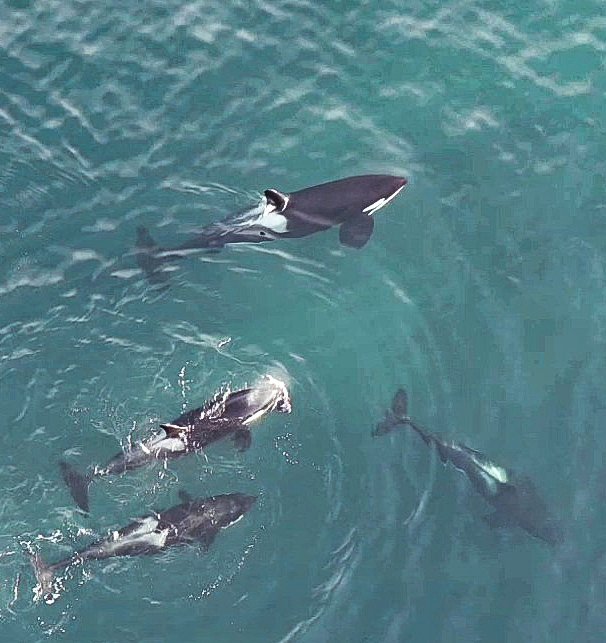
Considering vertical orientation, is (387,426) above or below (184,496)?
above

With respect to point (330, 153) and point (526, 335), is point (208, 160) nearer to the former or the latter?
point (330, 153)

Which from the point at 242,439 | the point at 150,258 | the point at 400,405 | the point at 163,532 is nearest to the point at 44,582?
the point at 163,532

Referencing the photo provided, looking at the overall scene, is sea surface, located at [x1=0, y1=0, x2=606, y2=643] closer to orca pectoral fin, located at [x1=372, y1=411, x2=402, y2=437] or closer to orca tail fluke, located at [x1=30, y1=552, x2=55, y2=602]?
orca tail fluke, located at [x1=30, y1=552, x2=55, y2=602]

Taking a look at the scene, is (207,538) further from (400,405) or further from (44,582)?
(400,405)

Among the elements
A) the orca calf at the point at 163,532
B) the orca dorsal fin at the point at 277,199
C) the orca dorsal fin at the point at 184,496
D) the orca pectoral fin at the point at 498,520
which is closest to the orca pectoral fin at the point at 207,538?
the orca calf at the point at 163,532

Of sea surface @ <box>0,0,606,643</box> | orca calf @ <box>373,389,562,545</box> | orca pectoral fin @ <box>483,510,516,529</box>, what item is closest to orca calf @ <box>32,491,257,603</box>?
sea surface @ <box>0,0,606,643</box>

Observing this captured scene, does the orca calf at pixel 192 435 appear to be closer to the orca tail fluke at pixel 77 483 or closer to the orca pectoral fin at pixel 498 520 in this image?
the orca tail fluke at pixel 77 483
